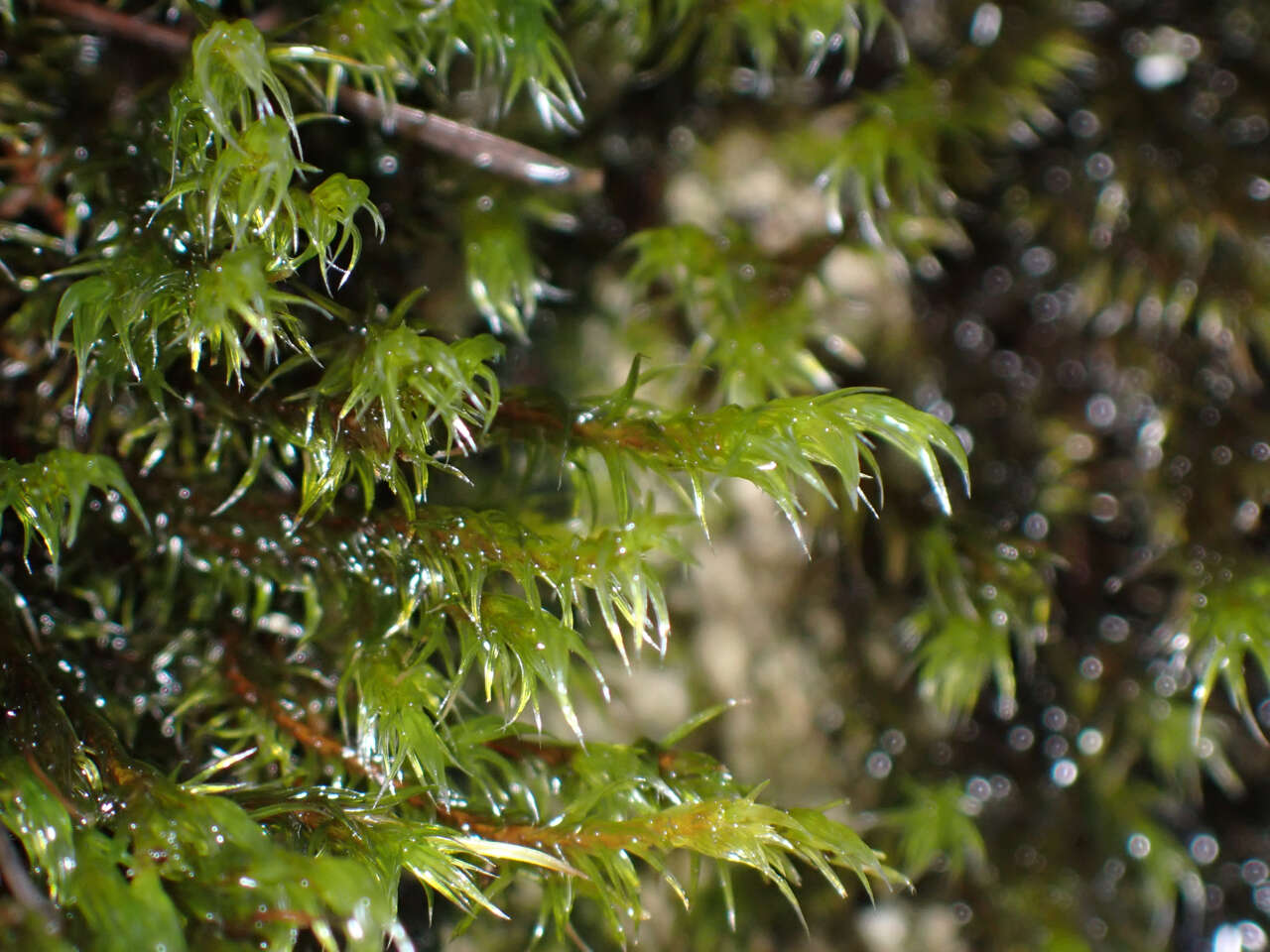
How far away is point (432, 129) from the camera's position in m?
1.02

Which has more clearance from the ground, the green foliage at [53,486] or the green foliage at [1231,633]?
the green foliage at [53,486]

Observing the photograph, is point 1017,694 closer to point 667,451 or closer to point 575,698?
point 575,698

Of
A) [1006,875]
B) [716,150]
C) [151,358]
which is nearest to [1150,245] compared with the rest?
[716,150]

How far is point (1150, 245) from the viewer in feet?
4.16

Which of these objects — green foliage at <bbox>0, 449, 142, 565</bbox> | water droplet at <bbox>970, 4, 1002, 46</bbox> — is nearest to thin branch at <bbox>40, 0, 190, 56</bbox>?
green foliage at <bbox>0, 449, 142, 565</bbox>

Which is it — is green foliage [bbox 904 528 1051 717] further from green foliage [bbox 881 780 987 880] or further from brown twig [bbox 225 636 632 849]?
brown twig [bbox 225 636 632 849]

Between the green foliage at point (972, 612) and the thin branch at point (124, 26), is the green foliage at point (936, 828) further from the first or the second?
the thin branch at point (124, 26)

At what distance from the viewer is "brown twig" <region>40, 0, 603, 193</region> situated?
38.7 inches

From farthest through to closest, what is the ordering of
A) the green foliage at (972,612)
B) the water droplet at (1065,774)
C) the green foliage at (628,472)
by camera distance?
the water droplet at (1065,774), the green foliage at (972,612), the green foliage at (628,472)

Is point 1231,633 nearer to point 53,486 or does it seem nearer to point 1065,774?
point 1065,774

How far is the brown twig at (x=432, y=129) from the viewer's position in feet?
3.23

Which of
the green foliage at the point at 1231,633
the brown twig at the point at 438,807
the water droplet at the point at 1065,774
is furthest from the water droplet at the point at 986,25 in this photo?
the brown twig at the point at 438,807

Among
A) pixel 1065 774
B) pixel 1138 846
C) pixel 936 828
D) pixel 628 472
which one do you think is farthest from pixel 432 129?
pixel 1138 846

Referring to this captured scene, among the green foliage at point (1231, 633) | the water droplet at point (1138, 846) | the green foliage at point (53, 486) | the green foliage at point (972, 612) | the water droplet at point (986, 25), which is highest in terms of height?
the water droplet at point (986, 25)
